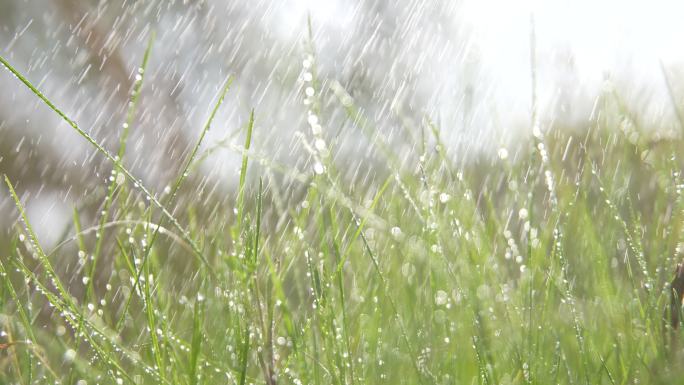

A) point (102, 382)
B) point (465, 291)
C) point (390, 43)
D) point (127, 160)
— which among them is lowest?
point (102, 382)

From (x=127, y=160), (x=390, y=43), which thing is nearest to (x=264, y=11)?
(x=390, y=43)

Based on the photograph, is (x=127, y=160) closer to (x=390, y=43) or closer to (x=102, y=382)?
(x=390, y=43)

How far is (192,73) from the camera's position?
5.41 metres

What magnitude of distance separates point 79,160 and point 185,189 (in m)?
1.39

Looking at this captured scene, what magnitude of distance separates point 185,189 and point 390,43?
124 inches

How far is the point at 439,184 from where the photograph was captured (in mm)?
967

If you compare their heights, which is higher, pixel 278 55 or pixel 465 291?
pixel 278 55

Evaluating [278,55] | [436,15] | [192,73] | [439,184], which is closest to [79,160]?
[192,73]

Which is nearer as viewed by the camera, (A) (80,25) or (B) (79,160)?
(B) (79,160)

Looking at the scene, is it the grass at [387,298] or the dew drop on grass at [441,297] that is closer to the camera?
the grass at [387,298]

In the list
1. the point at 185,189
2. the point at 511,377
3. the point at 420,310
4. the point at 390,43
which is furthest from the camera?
the point at 390,43

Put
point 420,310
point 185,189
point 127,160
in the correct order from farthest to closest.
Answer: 1. point 127,160
2. point 185,189
3. point 420,310

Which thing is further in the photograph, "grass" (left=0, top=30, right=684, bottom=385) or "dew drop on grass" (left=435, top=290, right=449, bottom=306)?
"dew drop on grass" (left=435, top=290, right=449, bottom=306)

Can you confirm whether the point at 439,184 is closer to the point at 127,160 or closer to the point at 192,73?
the point at 127,160
